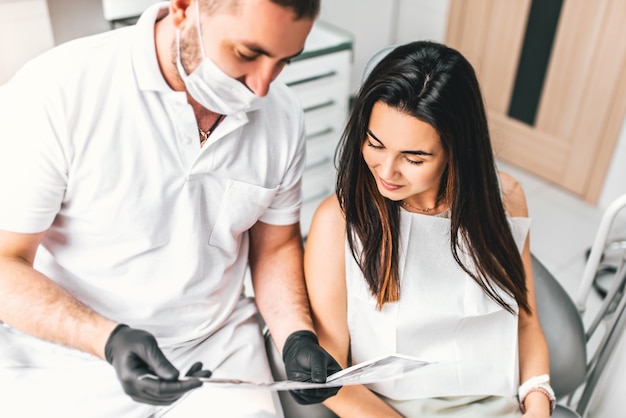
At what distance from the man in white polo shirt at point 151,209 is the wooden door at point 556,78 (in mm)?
1687

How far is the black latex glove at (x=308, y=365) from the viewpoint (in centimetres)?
118

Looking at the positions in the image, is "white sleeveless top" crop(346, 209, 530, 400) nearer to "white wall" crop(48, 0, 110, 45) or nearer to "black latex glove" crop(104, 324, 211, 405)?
"black latex glove" crop(104, 324, 211, 405)

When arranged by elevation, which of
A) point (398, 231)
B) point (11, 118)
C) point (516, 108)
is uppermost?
point (11, 118)

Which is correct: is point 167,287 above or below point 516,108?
above

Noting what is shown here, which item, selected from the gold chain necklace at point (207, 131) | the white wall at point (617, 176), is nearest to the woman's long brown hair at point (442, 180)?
the gold chain necklace at point (207, 131)

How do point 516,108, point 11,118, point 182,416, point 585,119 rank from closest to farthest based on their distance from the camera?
point 11,118 → point 182,416 → point 585,119 → point 516,108

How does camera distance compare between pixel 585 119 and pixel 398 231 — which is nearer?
pixel 398 231

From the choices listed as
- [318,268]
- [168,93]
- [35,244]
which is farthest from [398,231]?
[35,244]

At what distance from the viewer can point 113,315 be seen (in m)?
1.28

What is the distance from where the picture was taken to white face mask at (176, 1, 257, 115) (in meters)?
1.08

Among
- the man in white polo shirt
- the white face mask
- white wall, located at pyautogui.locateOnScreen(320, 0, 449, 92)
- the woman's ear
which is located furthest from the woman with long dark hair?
white wall, located at pyautogui.locateOnScreen(320, 0, 449, 92)

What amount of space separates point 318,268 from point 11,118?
2.04 feet

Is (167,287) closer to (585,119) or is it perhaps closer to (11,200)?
(11,200)

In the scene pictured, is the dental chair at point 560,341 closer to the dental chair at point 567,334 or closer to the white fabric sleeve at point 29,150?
the dental chair at point 567,334
